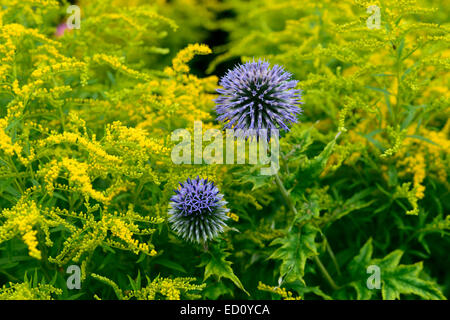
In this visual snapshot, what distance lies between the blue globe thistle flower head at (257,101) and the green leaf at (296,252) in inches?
17.3

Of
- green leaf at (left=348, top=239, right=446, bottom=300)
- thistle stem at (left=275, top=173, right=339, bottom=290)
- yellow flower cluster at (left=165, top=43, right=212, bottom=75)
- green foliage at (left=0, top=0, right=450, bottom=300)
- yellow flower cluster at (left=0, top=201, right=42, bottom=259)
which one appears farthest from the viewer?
yellow flower cluster at (left=165, top=43, right=212, bottom=75)

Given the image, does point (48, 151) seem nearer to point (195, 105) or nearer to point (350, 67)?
point (195, 105)

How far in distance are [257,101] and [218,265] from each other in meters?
0.67

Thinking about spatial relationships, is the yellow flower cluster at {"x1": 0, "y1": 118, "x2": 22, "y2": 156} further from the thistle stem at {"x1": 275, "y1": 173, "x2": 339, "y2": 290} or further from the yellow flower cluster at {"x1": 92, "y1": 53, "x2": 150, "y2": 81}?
the thistle stem at {"x1": 275, "y1": 173, "x2": 339, "y2": 290}

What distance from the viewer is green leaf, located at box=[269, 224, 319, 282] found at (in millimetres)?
1655

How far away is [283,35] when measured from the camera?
283cm

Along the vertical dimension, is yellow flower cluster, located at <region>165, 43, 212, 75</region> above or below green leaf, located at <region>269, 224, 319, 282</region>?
above

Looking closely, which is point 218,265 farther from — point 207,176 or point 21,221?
point 21,221

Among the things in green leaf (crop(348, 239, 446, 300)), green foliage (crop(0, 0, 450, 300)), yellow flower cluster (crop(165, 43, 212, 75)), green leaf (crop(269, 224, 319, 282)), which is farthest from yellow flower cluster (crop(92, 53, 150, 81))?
green leaf (crop(348, 239, 446, 300))

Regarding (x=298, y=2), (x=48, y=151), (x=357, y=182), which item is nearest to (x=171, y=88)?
(x=48, y=151)

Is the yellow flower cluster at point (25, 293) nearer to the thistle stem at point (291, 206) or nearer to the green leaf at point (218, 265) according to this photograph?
the green leaf at point (218, 265)

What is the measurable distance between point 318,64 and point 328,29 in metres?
0.33

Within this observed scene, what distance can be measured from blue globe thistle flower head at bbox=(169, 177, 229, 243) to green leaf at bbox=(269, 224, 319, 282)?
273mm

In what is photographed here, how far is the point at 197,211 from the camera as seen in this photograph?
5.41ft
